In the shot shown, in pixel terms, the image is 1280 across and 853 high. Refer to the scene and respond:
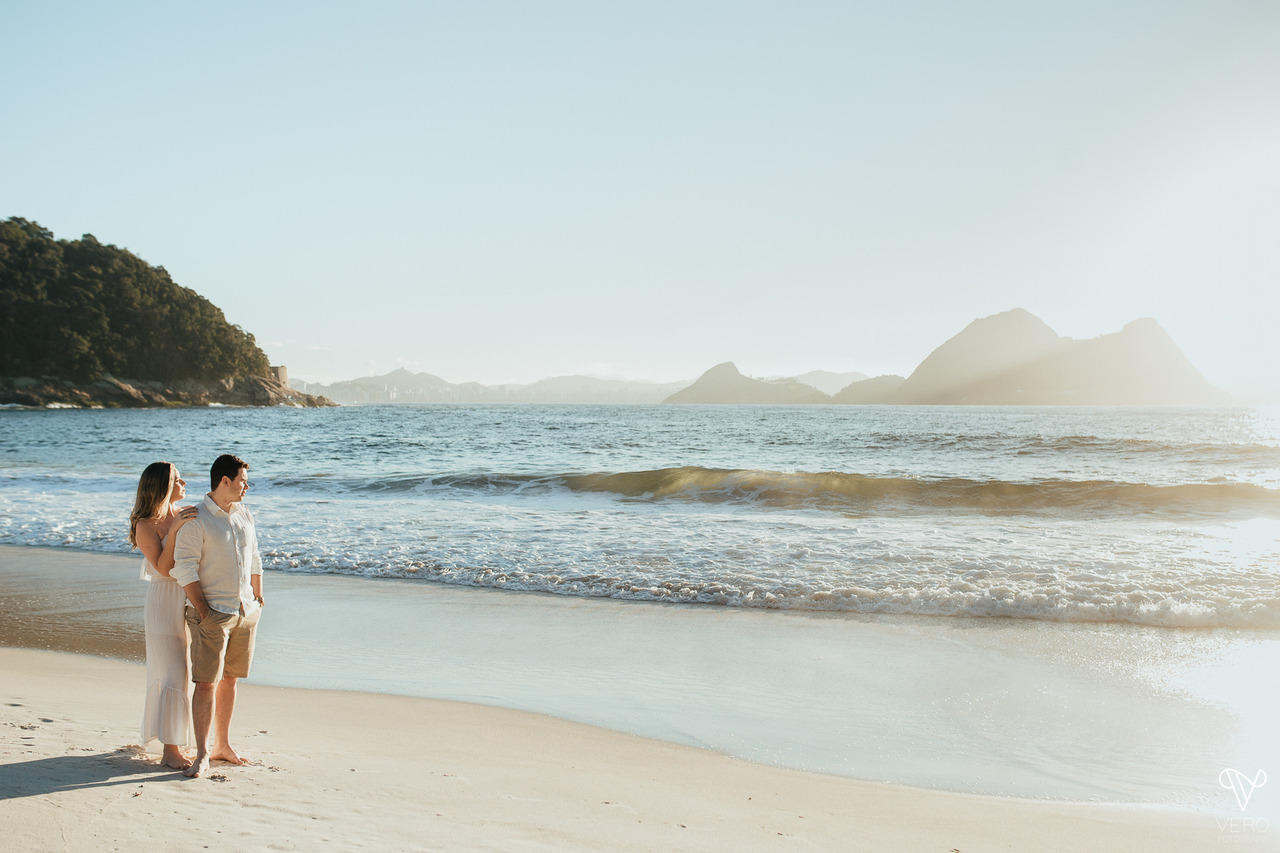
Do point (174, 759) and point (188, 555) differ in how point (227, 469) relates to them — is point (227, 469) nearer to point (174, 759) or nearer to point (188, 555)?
point (188, 555)

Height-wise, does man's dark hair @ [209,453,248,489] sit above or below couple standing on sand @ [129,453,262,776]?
above

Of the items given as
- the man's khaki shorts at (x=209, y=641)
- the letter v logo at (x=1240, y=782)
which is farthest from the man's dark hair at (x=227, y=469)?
the letter v logo at (x=1240, y=782)

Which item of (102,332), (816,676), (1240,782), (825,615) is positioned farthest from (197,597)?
(102,332)

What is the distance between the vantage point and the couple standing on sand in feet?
11.1

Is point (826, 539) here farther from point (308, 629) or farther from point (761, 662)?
point (308, 629)

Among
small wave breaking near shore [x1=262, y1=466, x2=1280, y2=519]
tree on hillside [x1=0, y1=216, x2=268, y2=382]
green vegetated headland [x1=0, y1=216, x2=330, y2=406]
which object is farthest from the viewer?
tree on hillside [x1=0, y1=216, x2=268, y2=382]

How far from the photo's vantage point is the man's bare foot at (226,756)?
3.55 meters

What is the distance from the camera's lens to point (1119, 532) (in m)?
11.8

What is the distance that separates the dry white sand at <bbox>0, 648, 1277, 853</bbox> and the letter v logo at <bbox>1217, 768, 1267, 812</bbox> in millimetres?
411

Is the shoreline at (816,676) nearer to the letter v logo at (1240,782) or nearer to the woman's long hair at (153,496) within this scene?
the letter v logo at (1240,782)

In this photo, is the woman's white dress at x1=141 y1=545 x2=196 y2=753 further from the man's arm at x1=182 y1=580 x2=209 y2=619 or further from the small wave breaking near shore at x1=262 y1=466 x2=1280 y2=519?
the small wave breaking near shore at x1=262 y1=466 x2=1280 y2=519

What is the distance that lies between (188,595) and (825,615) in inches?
228

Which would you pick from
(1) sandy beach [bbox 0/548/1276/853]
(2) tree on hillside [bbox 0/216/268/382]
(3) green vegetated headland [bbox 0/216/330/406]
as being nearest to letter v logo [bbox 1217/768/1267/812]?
(1) sandy beach [bbox 0/548/1276/853]

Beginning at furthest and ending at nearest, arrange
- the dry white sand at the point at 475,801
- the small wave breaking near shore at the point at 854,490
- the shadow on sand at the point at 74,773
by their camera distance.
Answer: the small wave breaking near shore at the point at 854,490, the shadow on sand at the point at 74,773, the dry white sand at the point at 475,801
